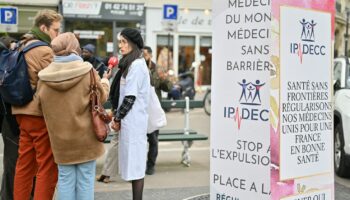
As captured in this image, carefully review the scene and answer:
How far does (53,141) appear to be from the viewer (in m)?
4.59

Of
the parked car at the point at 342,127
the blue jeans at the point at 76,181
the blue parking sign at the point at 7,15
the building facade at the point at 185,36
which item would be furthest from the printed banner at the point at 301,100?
the building facade at the point at 185,36

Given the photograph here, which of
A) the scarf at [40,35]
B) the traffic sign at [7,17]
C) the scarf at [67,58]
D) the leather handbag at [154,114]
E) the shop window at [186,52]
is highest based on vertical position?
the traffic sign at [7,17]

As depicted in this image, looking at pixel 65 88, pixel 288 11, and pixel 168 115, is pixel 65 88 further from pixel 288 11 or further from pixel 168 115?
pixel 168 115

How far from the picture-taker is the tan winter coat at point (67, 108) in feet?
14.7

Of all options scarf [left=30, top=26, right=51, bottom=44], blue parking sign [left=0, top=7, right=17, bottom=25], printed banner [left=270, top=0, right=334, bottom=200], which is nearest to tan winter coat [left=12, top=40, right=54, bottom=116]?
scarf [left=30, top=26, right=51, bottom=44]

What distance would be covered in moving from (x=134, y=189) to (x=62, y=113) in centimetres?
132

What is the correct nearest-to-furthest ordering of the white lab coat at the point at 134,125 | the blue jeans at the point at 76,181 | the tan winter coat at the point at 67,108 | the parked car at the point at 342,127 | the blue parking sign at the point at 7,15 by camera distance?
the tan winter coat at the point at 67,108 → the blue jeans at the point at 76,181 → the white lab coat at the point at 134,125 → the parked car at the point at 342,127 → the blue parking sign at the point at 7,15

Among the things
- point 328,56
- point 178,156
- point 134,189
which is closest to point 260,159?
point 328,56

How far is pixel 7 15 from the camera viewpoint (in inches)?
635

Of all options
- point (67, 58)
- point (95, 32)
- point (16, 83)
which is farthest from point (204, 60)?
point (67, 58)

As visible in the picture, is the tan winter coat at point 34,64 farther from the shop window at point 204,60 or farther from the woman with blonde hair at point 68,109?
the shop window at point 204,60

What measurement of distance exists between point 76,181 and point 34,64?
1.11 metres

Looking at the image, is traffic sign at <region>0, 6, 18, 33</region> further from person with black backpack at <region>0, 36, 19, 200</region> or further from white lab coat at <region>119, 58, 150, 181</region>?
white lab coat at <region>119, 58, 150, 181</region>

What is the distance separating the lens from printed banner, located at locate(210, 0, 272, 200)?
3793 mm
